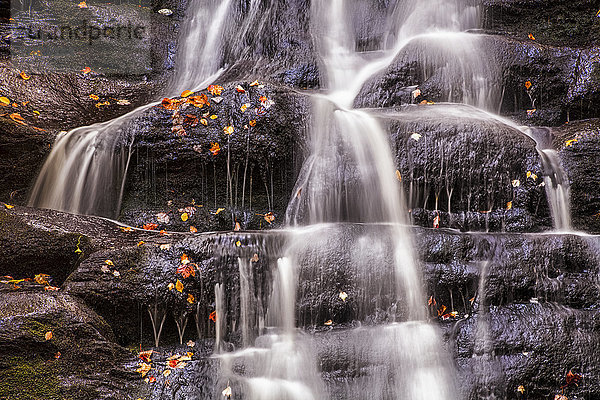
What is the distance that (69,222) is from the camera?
435 centimetres

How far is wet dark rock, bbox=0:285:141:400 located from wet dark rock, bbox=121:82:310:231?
208cm

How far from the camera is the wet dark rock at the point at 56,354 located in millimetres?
2973

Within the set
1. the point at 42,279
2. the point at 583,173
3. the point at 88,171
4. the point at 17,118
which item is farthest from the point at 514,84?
the point at 17,118

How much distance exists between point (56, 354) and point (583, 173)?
18.2ft

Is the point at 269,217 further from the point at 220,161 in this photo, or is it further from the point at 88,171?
the point at 88,171

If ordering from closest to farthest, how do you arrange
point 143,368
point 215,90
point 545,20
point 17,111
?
point 143,368 < point 215,90 < point 17,111 < point 545,20

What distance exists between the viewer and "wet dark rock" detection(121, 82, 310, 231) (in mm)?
5262

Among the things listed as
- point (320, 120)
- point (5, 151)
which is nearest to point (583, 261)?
point (320, 120)

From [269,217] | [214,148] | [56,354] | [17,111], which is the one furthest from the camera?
[17,111]

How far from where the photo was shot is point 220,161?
529cm

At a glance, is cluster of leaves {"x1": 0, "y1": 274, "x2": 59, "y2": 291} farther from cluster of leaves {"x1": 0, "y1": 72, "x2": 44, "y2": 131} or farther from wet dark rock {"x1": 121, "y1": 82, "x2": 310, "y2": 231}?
cluster of leaves {"x1": 0, "y1": 72, "x2": 44, "y2": 131}

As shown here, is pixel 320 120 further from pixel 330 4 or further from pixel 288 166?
pixel 330 4

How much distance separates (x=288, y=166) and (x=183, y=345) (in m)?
2.44

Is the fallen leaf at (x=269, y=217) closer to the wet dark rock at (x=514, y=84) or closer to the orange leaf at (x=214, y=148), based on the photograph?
the orange leaf at (x=214, y=148)
